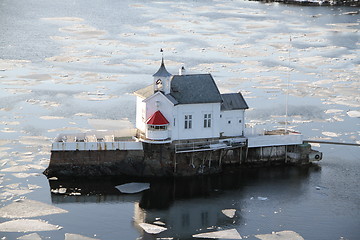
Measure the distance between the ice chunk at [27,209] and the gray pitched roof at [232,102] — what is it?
1101cm

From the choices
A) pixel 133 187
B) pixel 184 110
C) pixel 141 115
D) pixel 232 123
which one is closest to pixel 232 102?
pixel 232 123

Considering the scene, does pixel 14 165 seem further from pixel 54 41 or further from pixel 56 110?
pixel 54 41

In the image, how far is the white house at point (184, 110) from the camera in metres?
39.9

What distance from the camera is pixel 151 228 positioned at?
3378cm

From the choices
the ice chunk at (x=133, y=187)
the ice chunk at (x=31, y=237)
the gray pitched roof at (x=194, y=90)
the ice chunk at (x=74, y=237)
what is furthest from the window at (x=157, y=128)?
the ice chunk at (x=31, y=237)

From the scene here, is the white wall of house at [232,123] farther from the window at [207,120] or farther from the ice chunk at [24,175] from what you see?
the ice chunk at [24,175]

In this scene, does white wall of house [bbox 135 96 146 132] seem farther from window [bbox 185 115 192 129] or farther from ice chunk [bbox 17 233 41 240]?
ice chunk [bbox 17 233 41 240]

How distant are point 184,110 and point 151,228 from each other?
8.48m

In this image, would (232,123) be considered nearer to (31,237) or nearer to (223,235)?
(223,235)

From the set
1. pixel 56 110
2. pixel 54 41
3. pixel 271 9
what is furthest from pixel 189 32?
pixel 56 110

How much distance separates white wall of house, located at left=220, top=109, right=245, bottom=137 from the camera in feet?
136

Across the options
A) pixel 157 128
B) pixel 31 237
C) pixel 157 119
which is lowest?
pixel 31 237

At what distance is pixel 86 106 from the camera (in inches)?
2056

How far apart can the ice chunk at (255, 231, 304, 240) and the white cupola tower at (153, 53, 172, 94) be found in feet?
34.7
